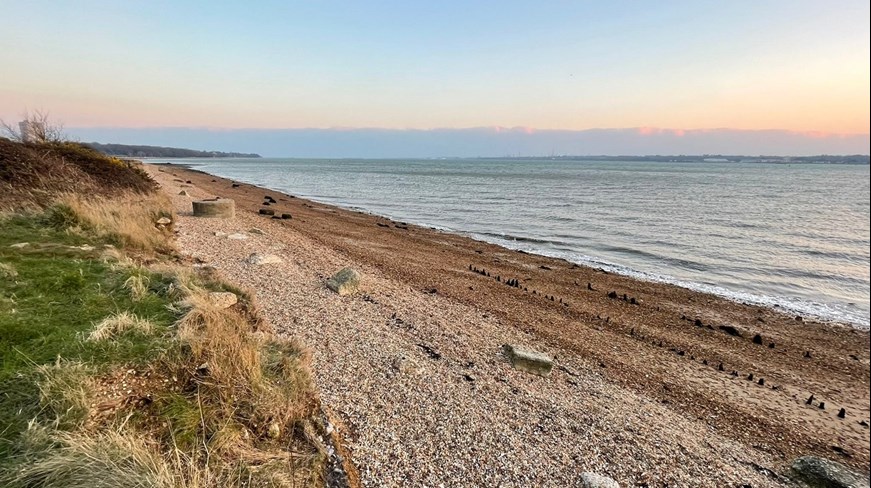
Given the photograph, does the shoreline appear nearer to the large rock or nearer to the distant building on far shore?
the large rock

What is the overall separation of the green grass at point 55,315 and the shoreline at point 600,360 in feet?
6.29

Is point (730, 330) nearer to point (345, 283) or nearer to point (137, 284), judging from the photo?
point (345, 283)

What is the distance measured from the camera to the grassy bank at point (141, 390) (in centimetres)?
283

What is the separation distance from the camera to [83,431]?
2.97m

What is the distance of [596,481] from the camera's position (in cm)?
400

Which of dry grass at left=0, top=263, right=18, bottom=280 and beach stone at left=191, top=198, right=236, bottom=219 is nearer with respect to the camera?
dry grass at left=0, top=263, right=18, bottom=280

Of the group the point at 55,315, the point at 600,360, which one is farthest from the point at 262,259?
the point at 600,360

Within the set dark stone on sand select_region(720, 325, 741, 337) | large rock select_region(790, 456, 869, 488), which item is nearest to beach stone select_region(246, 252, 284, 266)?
large rock select_region(790, 456, 869, 488)

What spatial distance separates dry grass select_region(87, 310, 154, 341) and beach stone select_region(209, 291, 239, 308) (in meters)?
1.46

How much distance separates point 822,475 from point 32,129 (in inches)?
1098

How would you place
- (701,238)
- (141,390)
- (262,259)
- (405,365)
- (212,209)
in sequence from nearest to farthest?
(141,390) < (405,365) < (262,259) < (212,209) < (701,238)

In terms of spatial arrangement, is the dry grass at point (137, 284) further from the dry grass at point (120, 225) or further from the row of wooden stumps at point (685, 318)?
the row of wooden stumps at point (685, 318)

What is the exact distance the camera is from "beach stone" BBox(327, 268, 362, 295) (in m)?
9.02

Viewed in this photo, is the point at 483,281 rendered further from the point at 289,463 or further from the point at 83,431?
the point at 83,431
